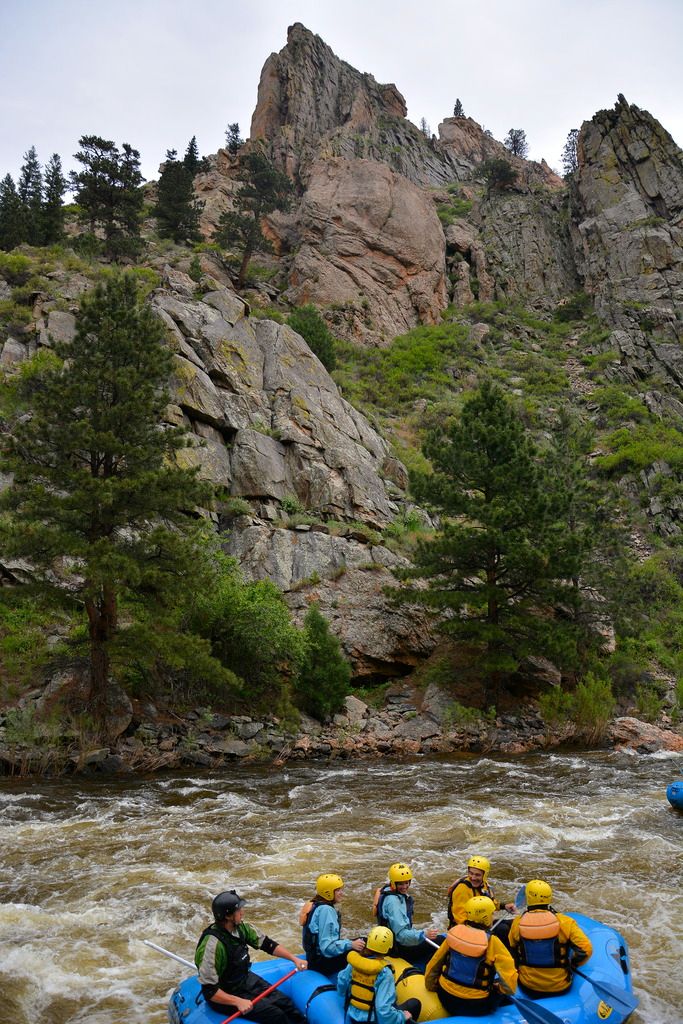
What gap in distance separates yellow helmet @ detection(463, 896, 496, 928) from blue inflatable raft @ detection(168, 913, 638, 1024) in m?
0.58

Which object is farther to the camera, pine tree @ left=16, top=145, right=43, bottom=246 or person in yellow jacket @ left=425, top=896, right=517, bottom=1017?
pine tree @ left=16, top=145, right=43, bottom=246

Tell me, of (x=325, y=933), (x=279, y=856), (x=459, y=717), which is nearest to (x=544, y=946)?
(x=325, y=933)

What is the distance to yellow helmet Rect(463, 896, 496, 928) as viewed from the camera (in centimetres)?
549

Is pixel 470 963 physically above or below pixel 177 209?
below

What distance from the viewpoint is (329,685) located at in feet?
60.1

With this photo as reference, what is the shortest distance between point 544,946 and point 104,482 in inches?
480

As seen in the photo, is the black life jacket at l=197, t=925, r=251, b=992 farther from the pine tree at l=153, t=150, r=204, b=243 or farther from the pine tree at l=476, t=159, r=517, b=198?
the pine tree at l=476, t=159, r=517, b=198

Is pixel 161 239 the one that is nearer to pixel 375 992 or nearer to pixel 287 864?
pixel 287 864

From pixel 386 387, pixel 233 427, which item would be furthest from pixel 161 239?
pixel 233 427

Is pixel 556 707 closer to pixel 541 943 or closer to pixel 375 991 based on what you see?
pixel 541 943

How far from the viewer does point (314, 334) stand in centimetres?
3572

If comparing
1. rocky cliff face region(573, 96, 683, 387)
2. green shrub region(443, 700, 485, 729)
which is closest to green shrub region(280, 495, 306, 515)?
green shrub region(443, 700, 485, 729)

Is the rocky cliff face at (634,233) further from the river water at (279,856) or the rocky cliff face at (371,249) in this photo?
the river water at (279,856)

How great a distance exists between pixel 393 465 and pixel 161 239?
2596 cm
